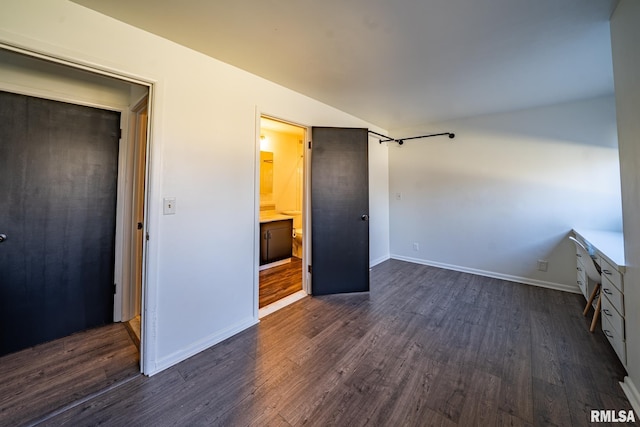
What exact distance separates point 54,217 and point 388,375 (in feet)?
9.73

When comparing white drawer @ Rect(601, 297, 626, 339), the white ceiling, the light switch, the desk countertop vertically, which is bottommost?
white drawer @ Rect(601, 297, 626, 339)

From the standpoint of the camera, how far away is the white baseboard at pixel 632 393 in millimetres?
1355

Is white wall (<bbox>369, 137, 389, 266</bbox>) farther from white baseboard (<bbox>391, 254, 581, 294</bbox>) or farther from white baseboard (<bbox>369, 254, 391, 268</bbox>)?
white baseboard (<bbox>391, 254, 581, 294</bbox>)

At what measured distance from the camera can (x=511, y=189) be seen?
3.35 metres

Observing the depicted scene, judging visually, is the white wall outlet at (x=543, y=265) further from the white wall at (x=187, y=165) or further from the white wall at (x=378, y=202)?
the white wall at (x=187, y=165)

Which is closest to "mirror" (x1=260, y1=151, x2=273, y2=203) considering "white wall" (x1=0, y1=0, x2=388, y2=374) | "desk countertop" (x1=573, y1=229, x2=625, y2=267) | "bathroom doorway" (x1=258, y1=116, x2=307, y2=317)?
"bathroom doorway" (x1=258, y1=116, x2=307, y2=317)

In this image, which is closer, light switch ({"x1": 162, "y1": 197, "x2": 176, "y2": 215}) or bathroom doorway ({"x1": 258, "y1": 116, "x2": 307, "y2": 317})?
light switch ({"x1": 162, "y1": 197, "x2": 176, "y2": 215})

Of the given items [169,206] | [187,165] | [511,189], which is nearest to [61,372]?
[169,206]

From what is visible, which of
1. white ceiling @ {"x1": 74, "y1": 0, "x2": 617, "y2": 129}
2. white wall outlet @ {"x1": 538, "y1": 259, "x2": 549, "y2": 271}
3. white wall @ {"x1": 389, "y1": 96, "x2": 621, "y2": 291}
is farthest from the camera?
white wall outlet @ {"x1": 538, "y1": 259, "x2": 549, "y2": 271}

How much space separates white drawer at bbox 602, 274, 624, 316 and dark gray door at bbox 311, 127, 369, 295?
6.76ft

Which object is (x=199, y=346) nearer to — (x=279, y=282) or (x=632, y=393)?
(x=279, y=282)

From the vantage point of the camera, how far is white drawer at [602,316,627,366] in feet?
5.23

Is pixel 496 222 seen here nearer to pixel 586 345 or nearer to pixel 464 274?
pixel 464 274

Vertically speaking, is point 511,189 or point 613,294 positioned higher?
point 511,189
